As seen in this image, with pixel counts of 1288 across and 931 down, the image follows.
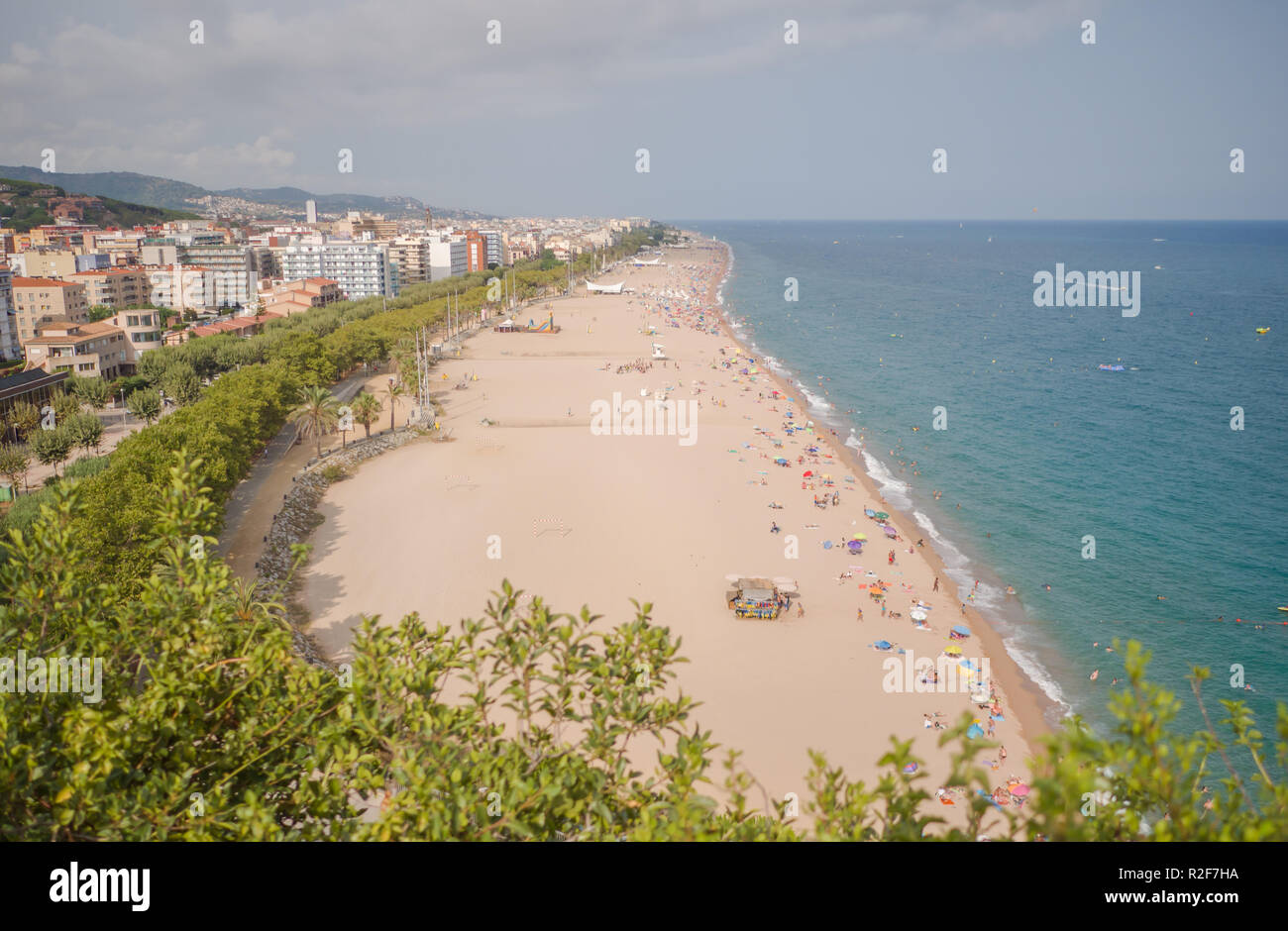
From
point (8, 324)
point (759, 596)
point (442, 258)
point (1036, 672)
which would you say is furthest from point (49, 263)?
point (1036, 672)

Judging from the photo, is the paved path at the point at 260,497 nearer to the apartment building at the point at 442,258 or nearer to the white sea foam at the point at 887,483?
the white sea foam at the point at 887,483

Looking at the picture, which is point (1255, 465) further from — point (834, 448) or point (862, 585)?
point (862, 585)

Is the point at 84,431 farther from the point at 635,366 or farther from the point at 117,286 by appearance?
the point at 117,286

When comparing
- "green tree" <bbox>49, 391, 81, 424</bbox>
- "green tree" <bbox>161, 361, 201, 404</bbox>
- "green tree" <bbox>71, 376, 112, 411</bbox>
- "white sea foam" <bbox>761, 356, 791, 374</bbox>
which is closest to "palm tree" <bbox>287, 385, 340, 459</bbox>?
"green tree" <bbox>161, 361, 201, 404</bbox>

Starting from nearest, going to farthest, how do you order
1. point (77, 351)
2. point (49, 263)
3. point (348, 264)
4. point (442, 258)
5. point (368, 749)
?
point (368, 749), point (77, 351), point (49, 263), point (348, 264), point (442, 258)

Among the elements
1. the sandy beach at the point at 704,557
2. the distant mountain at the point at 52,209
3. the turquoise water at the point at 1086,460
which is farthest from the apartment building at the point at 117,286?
the distant mountain at the point at 52,209
